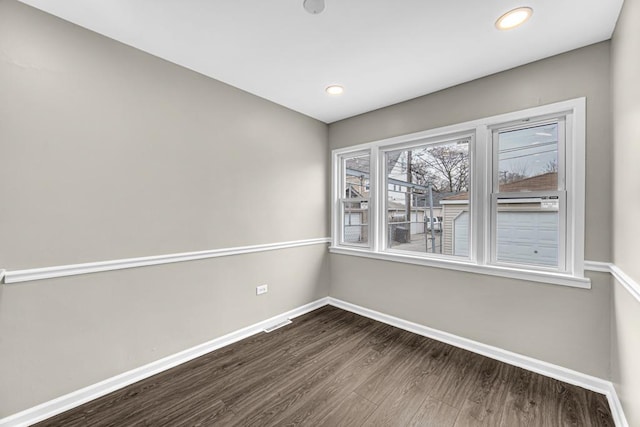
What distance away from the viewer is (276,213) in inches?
120

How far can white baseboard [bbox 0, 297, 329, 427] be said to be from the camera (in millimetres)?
1627

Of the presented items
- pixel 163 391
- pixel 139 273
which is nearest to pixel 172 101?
pixel 139 273

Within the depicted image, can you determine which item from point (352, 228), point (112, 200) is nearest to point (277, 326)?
point (352, 228)

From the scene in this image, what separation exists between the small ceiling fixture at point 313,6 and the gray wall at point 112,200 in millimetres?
1276

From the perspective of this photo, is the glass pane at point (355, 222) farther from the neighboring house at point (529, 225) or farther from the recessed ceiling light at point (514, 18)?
the recessed ceiling light at point (514, 18)

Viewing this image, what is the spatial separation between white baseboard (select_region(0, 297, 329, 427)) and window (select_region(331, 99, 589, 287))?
5.59 ft

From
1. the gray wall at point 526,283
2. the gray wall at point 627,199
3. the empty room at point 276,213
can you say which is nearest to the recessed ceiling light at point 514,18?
the empty room at point 276,213

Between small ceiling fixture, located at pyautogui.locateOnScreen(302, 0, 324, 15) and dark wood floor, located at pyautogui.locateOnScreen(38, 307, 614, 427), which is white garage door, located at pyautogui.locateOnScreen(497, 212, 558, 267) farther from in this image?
small ceiling fixture, located at pyautogui.locateOnScreen(302, 0, 324, 15)

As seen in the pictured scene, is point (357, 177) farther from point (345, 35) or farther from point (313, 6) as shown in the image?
point (313, 6)

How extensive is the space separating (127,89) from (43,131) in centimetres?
61

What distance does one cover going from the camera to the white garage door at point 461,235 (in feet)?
8.62

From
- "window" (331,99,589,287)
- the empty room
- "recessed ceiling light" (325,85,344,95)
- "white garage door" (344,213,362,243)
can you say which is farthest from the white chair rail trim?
"recessed ceiling light" (325,85,344,95)

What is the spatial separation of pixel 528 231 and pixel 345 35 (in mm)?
2180

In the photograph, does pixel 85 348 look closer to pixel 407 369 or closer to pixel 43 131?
pixel 43 131
